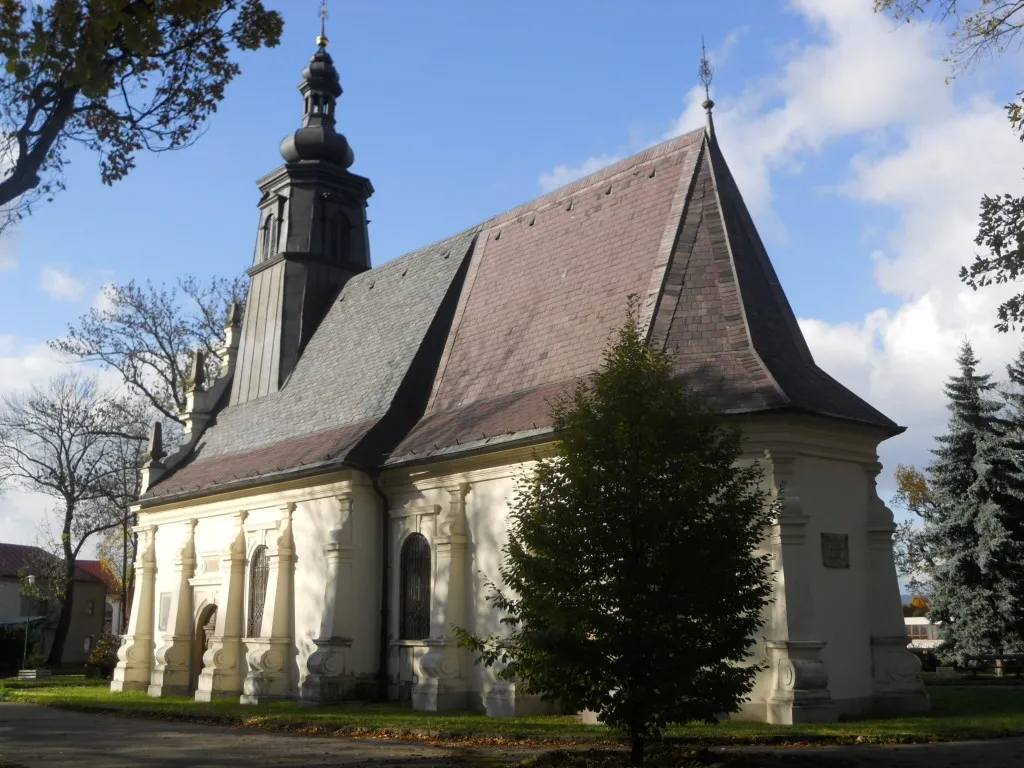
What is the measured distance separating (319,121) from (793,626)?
25326 mm

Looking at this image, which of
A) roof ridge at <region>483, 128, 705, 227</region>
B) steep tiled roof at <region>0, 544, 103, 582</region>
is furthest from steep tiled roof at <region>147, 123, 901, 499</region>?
steep tiled roof at <region>0, 544, 103, 582</region>

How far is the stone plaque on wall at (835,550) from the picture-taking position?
17641mm

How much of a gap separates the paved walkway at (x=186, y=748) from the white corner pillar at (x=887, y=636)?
25.2 ft

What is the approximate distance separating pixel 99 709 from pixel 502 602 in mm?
15900

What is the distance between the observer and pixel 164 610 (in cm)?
3111

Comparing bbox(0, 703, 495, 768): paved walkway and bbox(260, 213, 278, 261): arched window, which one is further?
bbox(260, 213, 278, 261): arched window

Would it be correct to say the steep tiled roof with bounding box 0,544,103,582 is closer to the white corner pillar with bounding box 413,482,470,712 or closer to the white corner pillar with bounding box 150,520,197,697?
the white corner pillar with bounding box 150,520,197,697

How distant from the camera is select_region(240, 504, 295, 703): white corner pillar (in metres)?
24.2

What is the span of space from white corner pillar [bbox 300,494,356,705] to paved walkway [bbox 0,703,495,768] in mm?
3010

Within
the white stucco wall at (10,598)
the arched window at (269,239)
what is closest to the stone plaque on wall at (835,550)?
the arched window at (269,239)

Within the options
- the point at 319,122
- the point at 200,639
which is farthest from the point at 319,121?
the point at 200,639

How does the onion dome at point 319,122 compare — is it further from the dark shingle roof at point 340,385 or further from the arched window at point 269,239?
the dark shingle roof at point 340,385

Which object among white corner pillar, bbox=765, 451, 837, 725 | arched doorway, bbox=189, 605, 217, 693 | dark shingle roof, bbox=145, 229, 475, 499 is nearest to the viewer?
white corner pillar, bbox=765, 451, 837, 725

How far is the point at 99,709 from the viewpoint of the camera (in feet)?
80.8
